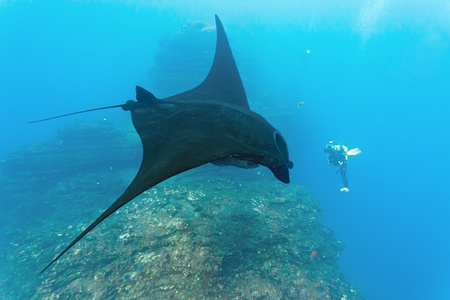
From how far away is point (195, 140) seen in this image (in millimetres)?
2664

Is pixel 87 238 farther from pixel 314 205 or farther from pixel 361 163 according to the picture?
pixel 361 163

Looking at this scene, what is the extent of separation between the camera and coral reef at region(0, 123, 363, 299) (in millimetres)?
5695

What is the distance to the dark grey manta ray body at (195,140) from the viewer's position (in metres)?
2.17

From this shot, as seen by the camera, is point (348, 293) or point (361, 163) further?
point (361, 163)

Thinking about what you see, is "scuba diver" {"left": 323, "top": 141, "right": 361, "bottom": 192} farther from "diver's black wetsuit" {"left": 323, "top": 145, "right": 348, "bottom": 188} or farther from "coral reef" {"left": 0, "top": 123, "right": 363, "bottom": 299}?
"coral reef" {"left": 0, "top": 123, "right": 363, "bottom": 299}

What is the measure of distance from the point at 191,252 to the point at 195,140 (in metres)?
5.10

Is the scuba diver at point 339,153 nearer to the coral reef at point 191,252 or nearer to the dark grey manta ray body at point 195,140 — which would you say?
the coral reef at point 191,252

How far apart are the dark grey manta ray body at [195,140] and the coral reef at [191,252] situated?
4525 mm

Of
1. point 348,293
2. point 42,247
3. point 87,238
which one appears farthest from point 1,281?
point 348,293

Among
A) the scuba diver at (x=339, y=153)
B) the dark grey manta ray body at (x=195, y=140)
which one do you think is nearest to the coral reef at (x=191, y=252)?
the dark grey manta ray body at (x=195, y=140)

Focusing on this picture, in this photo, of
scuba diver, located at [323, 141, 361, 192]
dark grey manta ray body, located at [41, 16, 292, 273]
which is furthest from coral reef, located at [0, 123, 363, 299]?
scuba diver, located at [323, 141, 361, 192]

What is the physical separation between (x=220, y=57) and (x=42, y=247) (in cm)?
1073

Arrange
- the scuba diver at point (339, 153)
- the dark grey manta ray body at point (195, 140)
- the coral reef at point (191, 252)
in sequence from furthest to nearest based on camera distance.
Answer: the scuba diver at point (339, 153) < the coral reef at point (191, 252) < the dark grey manta ray body at point (195, 140)

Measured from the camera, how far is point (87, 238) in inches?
289
